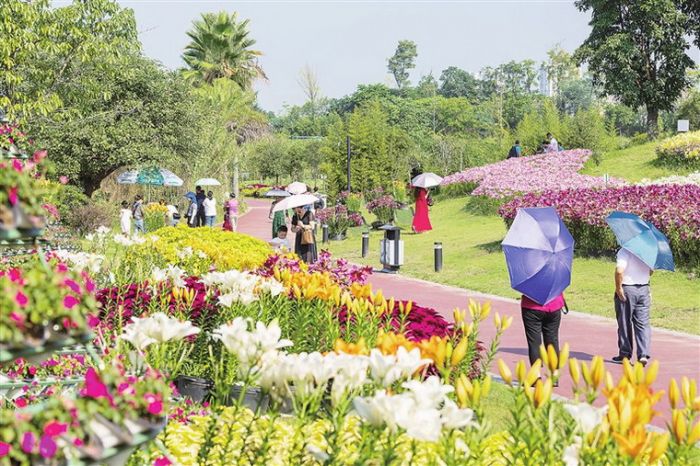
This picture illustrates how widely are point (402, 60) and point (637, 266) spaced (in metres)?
151

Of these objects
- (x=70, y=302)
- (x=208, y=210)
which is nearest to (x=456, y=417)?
(x=70, y=302)

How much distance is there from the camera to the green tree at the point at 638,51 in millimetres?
34969

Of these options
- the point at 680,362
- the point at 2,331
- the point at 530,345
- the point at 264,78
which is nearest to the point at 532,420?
the point at 2,331

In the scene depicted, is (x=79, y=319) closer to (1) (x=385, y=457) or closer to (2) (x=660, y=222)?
(1) (x=385, y=457)

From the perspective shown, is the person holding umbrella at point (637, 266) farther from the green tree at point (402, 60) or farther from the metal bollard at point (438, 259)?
the green tree at point (402, 60)

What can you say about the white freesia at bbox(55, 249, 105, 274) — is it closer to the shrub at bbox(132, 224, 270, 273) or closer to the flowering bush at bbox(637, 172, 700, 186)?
the shrub at bbox(132, 224, 270, 273)

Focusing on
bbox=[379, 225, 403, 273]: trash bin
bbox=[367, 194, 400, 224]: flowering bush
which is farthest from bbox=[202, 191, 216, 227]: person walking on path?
bbox=[379, 225, 403, 273]: trash bin

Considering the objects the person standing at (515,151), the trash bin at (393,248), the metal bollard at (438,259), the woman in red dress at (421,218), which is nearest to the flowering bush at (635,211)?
the metal bollard at (438,259)

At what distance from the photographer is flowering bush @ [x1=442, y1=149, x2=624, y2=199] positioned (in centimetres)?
2578

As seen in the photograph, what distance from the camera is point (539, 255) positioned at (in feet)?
26.3

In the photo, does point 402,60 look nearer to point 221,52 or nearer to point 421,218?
Result: point 221,52

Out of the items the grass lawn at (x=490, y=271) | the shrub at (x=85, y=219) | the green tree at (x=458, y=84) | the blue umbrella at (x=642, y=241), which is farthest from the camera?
the green tree at (x=458, y=84)

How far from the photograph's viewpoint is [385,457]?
9.23 feet

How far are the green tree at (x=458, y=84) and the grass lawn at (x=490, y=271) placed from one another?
12441 cm
